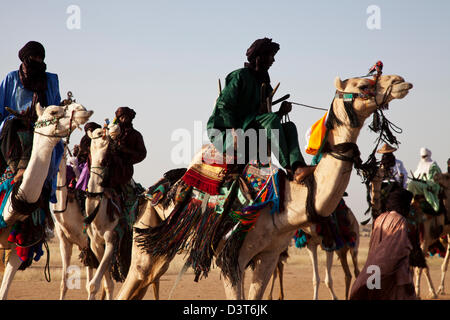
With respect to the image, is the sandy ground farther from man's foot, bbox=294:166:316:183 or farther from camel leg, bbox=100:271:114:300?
man's foot, bbox=294:166:316:183

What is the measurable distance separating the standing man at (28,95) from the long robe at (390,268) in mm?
3757

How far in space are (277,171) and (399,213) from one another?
7.06 feet

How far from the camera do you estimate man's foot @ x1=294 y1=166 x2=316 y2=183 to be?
6.29 m

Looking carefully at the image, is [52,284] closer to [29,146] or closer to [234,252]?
[29,146]

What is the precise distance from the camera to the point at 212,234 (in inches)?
258

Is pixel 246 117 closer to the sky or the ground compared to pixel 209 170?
closer to the sky

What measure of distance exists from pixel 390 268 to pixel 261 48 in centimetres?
293

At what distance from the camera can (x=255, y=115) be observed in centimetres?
678

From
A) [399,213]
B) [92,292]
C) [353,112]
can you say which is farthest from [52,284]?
[353,112]

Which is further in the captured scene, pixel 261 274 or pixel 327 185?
pixel 261 274

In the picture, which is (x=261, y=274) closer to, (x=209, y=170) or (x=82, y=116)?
(x=209, y=170)

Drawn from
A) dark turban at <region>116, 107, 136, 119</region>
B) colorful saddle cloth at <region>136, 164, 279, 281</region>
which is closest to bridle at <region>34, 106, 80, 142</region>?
colorful saddle cloth at <region>136, 164, 279, 281</region>

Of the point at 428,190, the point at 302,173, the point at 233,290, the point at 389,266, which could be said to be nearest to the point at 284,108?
the point at 302,173

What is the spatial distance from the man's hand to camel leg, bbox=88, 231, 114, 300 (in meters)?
4.55
